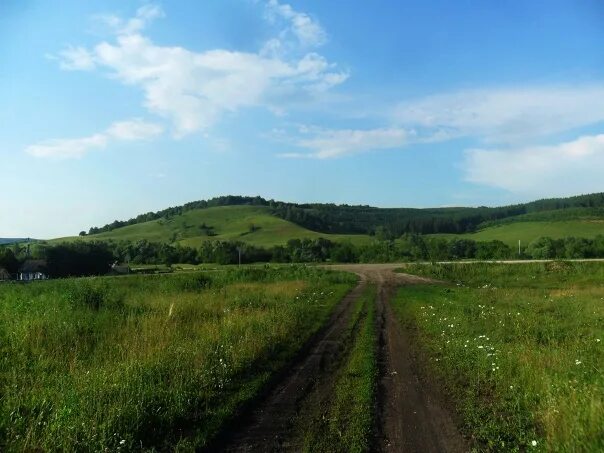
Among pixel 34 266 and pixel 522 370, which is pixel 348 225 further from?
pixel 522 370

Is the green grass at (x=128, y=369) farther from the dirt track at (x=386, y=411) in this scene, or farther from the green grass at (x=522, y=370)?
the green grass at (x=522, y=370)

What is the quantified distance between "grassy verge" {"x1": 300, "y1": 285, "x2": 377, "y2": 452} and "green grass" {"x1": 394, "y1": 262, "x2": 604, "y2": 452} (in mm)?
1385

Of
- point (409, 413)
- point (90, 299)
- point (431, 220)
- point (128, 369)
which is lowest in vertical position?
point (409, 413)

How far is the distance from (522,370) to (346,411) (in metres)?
3.75

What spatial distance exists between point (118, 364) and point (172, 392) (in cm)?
217

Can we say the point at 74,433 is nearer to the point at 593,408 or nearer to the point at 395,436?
the point at 395,436

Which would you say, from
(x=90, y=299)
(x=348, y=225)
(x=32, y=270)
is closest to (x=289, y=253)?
(x=32, y=270)

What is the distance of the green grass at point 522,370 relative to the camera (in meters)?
6.21

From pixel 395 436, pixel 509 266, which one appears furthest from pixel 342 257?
pixel 395 436

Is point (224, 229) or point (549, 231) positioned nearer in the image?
point (549, 231)

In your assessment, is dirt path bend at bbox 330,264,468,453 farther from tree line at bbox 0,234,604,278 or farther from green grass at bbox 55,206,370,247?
green grass at bbox 55,206,370,247

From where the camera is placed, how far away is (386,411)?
765cm

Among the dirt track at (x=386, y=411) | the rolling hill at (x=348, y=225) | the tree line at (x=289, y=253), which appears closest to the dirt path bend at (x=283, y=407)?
the dirt track at (x=386, y=411)

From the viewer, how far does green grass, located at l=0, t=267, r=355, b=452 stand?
6.35 metres
